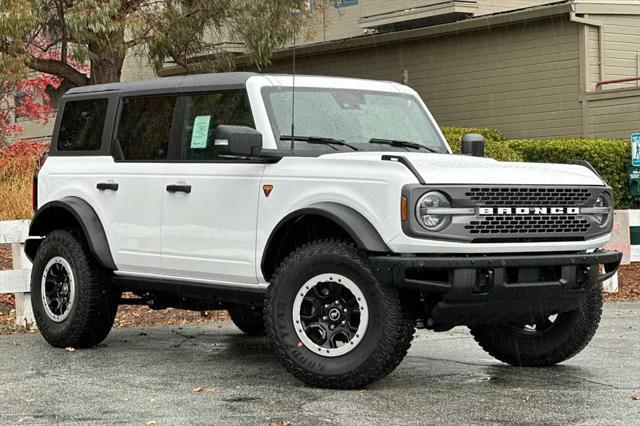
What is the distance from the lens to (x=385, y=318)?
23.4ft

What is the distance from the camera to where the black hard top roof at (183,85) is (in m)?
8.57

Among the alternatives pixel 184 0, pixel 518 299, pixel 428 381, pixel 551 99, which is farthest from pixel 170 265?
pixel 551 99

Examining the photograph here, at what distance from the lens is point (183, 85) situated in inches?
351

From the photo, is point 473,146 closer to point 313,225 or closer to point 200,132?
point 313,225

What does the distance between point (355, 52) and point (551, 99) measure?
531 cm

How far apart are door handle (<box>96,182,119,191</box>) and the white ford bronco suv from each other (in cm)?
A: 3

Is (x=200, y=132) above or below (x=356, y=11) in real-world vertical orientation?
below

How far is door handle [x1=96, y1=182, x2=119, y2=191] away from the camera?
908cm

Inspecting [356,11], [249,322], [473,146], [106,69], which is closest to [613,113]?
[356,11]

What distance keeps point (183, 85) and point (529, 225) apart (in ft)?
9.34

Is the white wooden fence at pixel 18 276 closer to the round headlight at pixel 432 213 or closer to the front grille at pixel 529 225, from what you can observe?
the round headlight at pixel 432 213

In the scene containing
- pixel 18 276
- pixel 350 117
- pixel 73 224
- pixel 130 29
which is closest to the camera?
pixel 350 117

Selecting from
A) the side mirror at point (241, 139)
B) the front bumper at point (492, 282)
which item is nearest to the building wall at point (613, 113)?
the front bumper at point (492, 282)

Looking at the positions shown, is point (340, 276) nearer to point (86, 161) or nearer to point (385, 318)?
point (385, 318)
